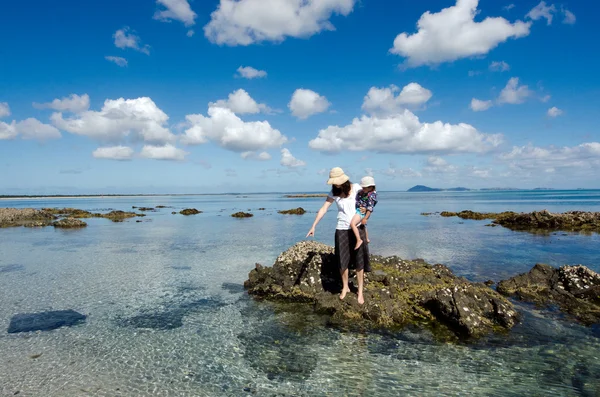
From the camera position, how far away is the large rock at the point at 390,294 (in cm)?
988

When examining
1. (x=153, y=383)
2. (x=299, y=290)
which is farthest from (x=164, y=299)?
(x=153, y=383)

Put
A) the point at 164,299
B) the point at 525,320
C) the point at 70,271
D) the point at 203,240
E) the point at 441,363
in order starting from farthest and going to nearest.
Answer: the point at 203,240 < the point at 70,271 < the point at 164,299 < the point at 525,320 < the point at 441,363

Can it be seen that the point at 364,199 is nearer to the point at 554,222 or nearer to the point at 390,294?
the point at 390,294

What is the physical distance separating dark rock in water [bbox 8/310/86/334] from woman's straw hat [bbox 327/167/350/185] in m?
8.69

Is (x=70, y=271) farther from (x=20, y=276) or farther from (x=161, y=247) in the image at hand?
(x=161, y=247)

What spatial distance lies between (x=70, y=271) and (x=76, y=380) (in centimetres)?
1205

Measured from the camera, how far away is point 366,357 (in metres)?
8.09

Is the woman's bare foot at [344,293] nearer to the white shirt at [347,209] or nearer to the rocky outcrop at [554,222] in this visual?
the white shirt at [347,209]

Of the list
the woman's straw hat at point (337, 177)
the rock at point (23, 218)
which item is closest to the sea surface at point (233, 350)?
the woman's straw hat at point (337, 177)

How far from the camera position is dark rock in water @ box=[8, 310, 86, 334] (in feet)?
32.7

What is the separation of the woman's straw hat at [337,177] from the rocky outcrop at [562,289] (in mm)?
7976

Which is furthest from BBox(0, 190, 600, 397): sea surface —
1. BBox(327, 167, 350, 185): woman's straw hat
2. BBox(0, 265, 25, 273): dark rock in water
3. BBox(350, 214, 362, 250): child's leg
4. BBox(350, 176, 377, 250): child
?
BBox(327, 167, 350, 185): woman's straw hat

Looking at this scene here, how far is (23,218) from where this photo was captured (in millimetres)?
47250

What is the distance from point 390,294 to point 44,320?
35.4 ft
